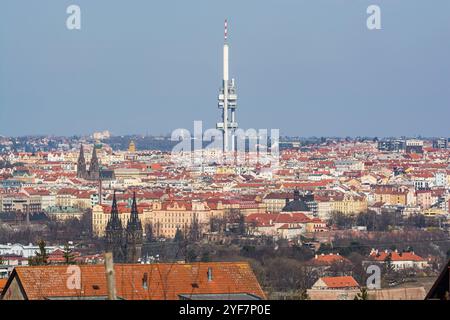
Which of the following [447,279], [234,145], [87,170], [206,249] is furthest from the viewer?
[234,145]

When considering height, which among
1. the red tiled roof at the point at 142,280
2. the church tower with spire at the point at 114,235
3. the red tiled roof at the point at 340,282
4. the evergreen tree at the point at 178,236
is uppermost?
the red tiled roof at the point at 142,280

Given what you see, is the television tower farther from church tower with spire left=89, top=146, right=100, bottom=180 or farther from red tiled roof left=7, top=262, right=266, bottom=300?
red tiled roof left=7, top=262, right=266, bottom=300

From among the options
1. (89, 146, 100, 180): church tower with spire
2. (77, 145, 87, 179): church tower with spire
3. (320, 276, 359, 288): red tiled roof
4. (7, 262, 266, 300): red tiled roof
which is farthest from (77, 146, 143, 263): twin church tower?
(77, 145, 87, 179): church tower with spire

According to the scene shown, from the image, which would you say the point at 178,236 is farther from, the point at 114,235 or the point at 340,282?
the point at 340,282

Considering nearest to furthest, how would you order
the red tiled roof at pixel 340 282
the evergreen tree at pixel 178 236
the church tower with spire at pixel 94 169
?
the red tiled roof at pixel 340 282, the evergreen tree at pixel 178 236, the church tower with spire at pixel 94 169

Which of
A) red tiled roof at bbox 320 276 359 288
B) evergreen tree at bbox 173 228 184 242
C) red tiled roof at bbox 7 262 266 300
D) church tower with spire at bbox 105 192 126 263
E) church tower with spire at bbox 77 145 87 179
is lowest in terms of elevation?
church tower with spire at bbox 77 145 87 179

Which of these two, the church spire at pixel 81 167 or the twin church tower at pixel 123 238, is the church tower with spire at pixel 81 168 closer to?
the church spire at pixel 81 167

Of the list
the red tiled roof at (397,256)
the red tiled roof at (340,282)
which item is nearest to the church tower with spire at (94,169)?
the red tiled roof at (397,256)

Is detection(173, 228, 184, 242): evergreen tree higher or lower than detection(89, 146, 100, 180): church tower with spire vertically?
higher

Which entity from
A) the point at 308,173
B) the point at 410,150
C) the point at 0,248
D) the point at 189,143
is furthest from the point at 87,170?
the point at 0,248

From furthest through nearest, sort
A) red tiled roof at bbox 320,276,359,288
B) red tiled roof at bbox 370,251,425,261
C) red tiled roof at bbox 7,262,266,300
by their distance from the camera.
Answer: red tiled roof at bbox 370,251,425,261, red tiled roof at bbox 320,276,359,288, red tiled roof at bbox 7,262,266,300
